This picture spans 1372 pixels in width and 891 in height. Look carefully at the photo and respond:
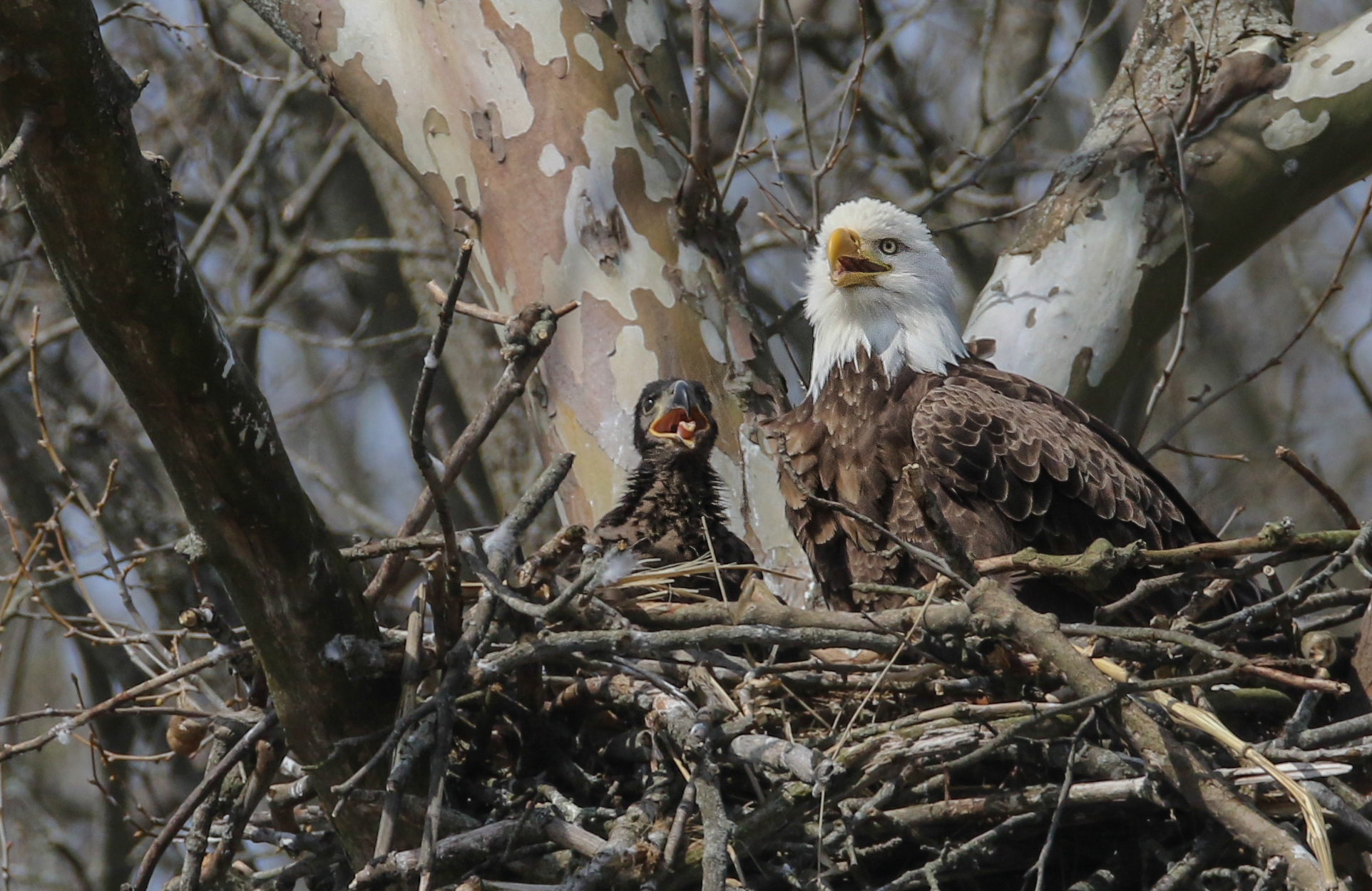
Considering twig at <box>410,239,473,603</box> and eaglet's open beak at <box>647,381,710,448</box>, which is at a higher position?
eaglet's open beak at <box>647,381,710,448</box>

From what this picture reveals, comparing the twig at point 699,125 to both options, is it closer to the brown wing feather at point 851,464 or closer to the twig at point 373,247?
the brown wing feather at point 851,464

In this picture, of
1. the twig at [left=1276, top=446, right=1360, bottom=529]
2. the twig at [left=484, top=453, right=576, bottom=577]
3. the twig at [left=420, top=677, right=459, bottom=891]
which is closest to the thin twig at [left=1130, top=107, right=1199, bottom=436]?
the twig at [left=1276, top=446, right=1360, bottom=529]

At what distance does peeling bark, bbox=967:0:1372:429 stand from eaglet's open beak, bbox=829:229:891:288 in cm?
64

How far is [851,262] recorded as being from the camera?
16.8 feet

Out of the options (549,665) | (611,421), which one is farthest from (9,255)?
(549,665)

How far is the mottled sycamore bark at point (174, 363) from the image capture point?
9.12 ft

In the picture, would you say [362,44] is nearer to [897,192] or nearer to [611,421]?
[611,421]

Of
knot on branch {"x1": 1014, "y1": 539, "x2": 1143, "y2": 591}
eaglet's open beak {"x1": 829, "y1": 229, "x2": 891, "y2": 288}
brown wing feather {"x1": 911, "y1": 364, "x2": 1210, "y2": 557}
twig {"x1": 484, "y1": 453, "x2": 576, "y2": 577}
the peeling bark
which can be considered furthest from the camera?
the peeling bark

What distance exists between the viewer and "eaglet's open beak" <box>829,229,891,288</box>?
16.6ft

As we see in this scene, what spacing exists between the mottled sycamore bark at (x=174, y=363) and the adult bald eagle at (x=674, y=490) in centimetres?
140

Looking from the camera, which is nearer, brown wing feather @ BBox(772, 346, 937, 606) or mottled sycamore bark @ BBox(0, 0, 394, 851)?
mottled sycamore bark @ BBox(0, 0, 394, 851)

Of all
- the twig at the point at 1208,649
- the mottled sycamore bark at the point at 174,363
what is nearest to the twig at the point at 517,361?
the mottled sycamore bark at the point at 174,363

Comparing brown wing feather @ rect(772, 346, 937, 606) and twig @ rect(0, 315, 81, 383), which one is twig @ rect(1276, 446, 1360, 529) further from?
twig @ rect(0, 315, 81, 383)

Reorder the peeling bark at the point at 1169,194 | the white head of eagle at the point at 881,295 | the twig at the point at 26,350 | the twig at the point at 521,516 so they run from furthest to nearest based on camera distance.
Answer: the twig at the point at 26,350 < the peeling bark at the point at 1169,194 < the white head of eagle at the point at 881,295 < the twig at the point at 521,516
